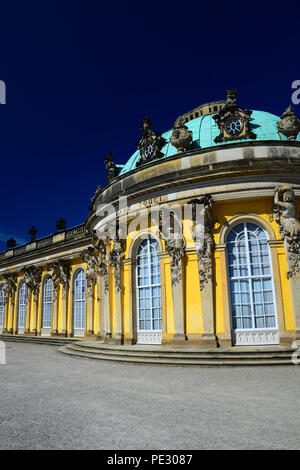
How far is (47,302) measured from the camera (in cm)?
2730

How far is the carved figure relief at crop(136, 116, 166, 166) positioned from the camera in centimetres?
1608

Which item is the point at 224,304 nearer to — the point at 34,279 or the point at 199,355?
the point at 199,355

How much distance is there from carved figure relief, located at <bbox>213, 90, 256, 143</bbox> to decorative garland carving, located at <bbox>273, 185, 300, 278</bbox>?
334 cm

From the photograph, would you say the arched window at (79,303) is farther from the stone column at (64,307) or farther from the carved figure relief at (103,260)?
the carved figure relief at (103,260)

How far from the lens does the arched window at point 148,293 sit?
1419 centimetres

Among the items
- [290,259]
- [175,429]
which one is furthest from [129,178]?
[175,429]

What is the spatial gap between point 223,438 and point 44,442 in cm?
246

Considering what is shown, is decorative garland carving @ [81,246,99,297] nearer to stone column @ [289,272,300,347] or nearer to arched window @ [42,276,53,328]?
arched window @ [42,276,53,328]

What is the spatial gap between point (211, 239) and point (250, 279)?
2.12m

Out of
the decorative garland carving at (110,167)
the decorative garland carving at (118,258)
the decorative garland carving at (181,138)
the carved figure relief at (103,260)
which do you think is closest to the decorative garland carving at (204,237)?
the decorative garland carving at (181,138)

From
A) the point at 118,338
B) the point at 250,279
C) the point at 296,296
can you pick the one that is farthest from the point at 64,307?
the point at 296,296

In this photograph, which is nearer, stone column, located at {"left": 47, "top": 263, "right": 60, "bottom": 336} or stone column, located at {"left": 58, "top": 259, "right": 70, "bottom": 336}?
stone column, located at {"left": 58, "top": 259, "right": 70, "bottom": 336}

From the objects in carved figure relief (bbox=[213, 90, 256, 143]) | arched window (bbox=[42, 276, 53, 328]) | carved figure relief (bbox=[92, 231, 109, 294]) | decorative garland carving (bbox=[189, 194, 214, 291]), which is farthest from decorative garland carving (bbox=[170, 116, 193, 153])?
arched window (bbox=[42, 276, 53, 328])
